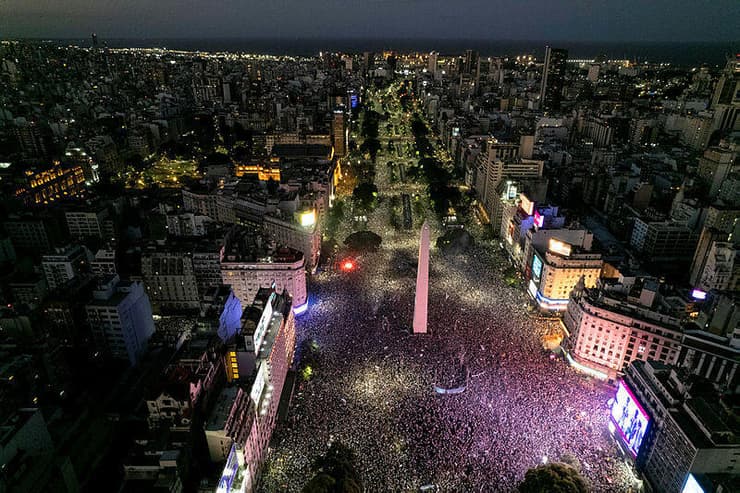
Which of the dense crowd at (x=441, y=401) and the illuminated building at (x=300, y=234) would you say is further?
the illuminated building at (x=300, y=234)

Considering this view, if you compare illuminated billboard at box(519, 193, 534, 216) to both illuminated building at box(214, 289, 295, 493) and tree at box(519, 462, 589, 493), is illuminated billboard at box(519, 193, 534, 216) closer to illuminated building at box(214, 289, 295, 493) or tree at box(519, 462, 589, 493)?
illuminated building at box(214, 289, 295, 493)

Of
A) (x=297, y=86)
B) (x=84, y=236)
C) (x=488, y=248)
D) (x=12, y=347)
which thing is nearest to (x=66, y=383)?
(x=12, y=347)

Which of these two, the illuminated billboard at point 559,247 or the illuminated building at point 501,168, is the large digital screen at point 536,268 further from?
the illuminated building at point 501,168

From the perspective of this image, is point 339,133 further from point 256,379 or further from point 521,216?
point 256,379

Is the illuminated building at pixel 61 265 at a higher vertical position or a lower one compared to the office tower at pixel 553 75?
lower

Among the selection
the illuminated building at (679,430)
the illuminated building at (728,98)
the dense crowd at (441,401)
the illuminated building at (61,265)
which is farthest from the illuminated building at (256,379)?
the illuminated building at (728,98)
